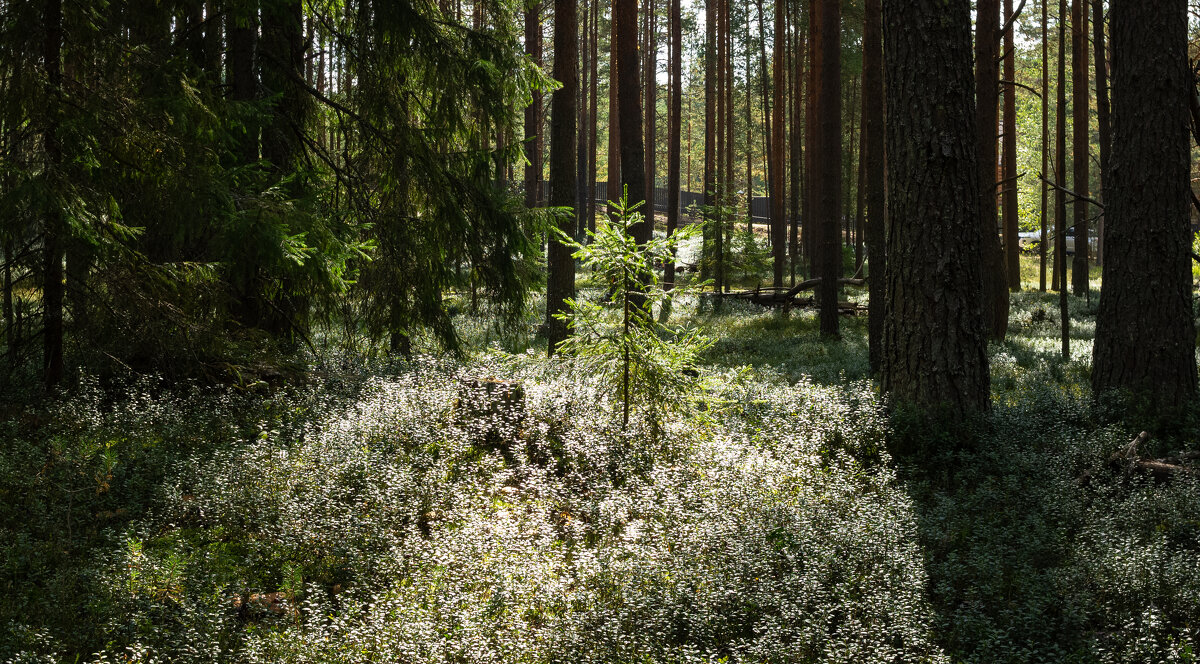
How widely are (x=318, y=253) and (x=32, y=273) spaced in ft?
7.61

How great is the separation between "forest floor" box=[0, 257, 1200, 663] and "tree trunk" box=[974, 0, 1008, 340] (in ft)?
20.8

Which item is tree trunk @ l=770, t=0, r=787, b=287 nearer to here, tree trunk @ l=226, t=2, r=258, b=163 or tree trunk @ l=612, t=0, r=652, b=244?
tree trunk @ l=612, t=0, r=652, b=244

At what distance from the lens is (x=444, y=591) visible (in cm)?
462

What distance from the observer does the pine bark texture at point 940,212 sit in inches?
291

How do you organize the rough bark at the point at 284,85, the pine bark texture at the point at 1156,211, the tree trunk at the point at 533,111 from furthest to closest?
the tree trunk at the point at 533,111, the rough bark at the point at 284,85, the pine bark texture at the point at 1156,211

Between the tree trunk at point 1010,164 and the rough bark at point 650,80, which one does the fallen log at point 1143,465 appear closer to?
the tree trunk at point 1010,164

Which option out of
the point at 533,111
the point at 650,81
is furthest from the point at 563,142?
the point at 650,81

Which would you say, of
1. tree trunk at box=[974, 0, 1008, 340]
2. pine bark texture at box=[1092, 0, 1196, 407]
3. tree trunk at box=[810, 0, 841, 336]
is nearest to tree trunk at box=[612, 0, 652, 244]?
tree trunk at box=[810, 0, 841, 336]

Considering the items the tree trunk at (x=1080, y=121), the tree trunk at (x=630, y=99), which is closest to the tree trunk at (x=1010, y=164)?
the tree trunk at (x=1080, y=121)

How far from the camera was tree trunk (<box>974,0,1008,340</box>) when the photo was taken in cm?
1423

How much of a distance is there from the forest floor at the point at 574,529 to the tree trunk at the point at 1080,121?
11.2 metres

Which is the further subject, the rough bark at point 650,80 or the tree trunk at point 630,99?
the rough bark at point 650,80

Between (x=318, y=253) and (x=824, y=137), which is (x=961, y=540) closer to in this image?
(x=318, y=253)

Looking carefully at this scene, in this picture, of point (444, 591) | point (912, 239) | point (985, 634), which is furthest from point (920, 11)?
point (444, 591)
